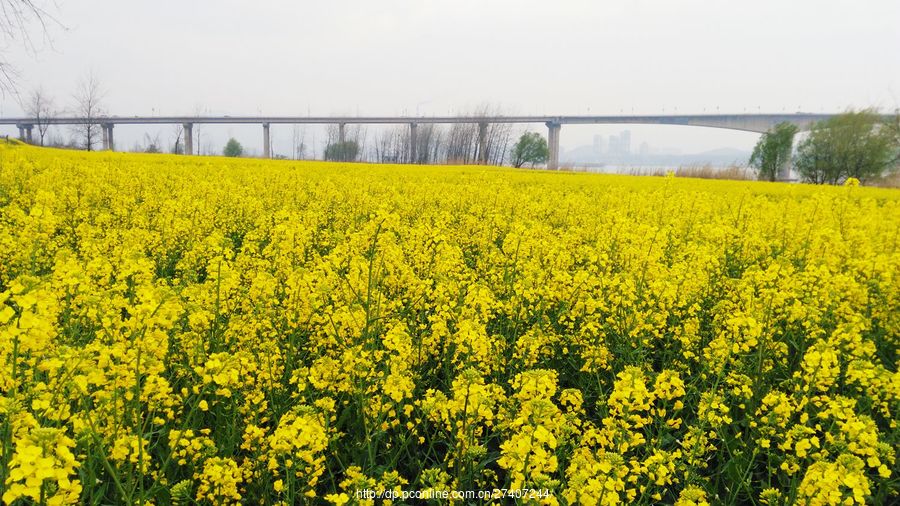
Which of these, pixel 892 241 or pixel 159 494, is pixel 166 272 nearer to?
pixel 159 494

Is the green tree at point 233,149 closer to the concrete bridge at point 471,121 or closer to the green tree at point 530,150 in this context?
the concrete bridge at point 471,121

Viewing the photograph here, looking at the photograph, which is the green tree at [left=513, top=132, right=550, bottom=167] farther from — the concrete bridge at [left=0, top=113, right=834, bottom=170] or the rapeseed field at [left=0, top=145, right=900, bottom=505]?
the rapeseed field at [left=0, top=145, right=900, bottom=505]

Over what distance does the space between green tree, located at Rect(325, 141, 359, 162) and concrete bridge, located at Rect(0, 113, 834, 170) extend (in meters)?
1.52

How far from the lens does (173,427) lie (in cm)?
268

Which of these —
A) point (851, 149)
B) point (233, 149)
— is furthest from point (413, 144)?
point (851, 149)

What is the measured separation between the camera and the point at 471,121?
8900 cm

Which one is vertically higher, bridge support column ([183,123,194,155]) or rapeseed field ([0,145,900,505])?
bridge support column ([183,123,194,155])

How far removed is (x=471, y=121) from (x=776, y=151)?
5037cm

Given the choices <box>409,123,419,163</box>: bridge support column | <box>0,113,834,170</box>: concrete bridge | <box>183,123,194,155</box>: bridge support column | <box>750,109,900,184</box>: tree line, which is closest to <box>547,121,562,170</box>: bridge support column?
<box>0,113,834,170</box>: concrete bridge

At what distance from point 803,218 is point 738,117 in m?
84.8

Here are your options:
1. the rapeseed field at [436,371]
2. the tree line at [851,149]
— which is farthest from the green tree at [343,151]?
the rapeseed field at [436,371]

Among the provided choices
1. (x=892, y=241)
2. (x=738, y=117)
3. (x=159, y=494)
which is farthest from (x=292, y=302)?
(x=738, y=117)

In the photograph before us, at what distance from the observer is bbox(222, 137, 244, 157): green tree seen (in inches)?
3644

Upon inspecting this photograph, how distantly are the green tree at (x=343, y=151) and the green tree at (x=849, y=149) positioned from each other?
7105 cm
